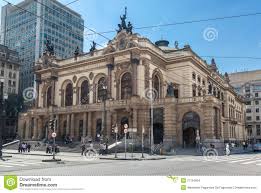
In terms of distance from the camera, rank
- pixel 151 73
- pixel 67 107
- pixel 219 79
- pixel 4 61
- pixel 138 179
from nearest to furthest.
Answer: pixel 138 179
pixel 151 73
pixel 67 107
pixel 219 79
pixel 4 61

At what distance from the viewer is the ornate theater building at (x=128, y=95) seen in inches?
1764

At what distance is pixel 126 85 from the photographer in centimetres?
4994

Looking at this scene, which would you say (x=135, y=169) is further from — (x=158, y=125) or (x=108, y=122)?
(x=108, y=122)

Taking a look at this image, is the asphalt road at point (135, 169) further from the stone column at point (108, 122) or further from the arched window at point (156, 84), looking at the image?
the arched window at point (156, 84)

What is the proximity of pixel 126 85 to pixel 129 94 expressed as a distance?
1774 mm

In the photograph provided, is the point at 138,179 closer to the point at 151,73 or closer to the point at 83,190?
the point at 83,190

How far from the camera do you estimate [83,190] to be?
27.7ft

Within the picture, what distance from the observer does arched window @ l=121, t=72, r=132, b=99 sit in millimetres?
49375

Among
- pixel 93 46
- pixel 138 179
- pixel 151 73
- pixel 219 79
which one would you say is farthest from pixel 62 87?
pixel 138 179

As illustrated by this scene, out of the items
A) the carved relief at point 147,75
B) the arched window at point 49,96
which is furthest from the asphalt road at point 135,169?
the arched window at point 49,96

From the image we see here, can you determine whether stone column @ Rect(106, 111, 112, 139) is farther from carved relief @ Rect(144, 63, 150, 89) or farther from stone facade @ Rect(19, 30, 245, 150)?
carved relief @ Rect(144, 63, 150, 89)

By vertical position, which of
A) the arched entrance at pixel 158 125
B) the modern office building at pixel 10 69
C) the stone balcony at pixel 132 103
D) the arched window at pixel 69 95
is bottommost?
the arched entrance at pixel 158 125

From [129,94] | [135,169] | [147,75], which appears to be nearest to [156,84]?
[147,75]

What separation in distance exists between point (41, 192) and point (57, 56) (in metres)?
54.6
